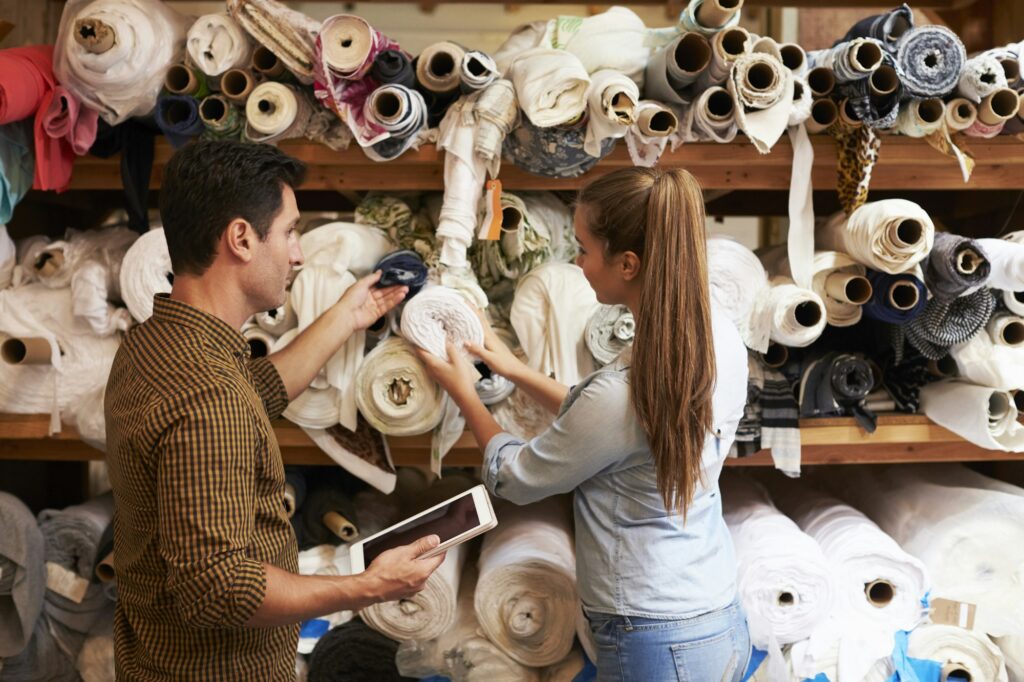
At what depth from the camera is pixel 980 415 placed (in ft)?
5.20

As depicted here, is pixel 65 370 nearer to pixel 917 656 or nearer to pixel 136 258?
pixel 136 258

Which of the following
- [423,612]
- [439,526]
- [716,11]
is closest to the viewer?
[439,526]

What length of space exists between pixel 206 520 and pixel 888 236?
1182 mm

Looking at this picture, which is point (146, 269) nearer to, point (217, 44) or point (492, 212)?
point (217, 44)

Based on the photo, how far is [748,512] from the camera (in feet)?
5.91

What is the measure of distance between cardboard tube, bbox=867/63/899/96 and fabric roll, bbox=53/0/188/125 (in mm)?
1234

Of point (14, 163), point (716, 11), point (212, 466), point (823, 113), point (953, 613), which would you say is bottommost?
point (953, 613)

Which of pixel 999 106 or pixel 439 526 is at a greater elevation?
pixel 999 106

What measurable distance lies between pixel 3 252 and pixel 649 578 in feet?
4.50

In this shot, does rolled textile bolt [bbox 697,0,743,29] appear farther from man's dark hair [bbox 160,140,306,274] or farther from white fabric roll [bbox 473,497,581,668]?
white fabric roll [bbox 473,497,581,668]

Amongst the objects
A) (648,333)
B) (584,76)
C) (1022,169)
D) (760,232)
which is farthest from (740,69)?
(760,232)

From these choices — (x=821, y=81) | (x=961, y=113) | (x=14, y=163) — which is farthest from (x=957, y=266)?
(x=14, y=163)

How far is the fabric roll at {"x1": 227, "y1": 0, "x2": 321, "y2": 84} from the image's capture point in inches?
59.1

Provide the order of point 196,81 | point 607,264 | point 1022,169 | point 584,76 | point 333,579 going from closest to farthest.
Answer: point 333,579, point 607,264, point 584,76, point 196,81, point 1022,169
